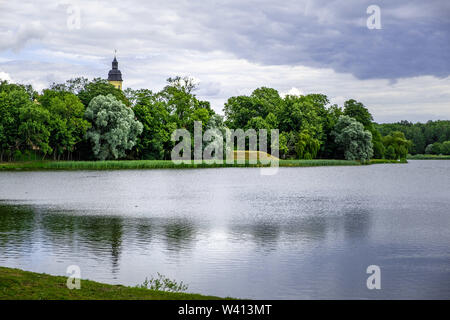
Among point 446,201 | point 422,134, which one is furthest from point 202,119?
point 422,134

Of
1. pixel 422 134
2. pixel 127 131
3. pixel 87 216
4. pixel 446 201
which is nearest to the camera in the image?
pixel 87 216

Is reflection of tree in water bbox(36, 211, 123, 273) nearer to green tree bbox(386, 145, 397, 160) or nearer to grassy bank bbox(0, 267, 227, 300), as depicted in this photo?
grassy bank bbox(0, 267, 227, 300)

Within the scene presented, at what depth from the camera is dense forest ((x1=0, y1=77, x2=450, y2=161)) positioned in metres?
72.4

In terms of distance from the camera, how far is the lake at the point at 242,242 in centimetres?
1290

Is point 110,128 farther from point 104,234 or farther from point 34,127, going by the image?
point 104,234

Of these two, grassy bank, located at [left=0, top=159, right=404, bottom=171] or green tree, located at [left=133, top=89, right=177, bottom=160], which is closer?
grassy bank, located at [left=0, top=159, right=404, bottom=171]

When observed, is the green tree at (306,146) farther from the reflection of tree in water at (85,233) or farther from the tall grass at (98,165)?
the reflection of tree in water at (85,233)

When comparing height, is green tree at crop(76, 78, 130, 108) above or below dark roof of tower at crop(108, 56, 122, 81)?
below

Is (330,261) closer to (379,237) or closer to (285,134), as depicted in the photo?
(379,237)

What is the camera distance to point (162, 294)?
973 cm

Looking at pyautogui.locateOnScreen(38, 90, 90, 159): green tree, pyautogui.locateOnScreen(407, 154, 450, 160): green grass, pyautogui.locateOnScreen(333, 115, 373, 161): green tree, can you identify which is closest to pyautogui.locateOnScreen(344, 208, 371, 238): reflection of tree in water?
pyautogui.locateOnScreen(38, 90, 90, 159): green tree

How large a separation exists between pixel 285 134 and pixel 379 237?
82552 mm

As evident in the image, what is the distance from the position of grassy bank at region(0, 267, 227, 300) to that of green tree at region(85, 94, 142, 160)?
213 ft

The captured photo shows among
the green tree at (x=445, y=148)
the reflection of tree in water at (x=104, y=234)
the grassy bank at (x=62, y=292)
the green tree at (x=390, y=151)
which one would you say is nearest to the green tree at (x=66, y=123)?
the reflection of tree in water at (x=104, y=234)
